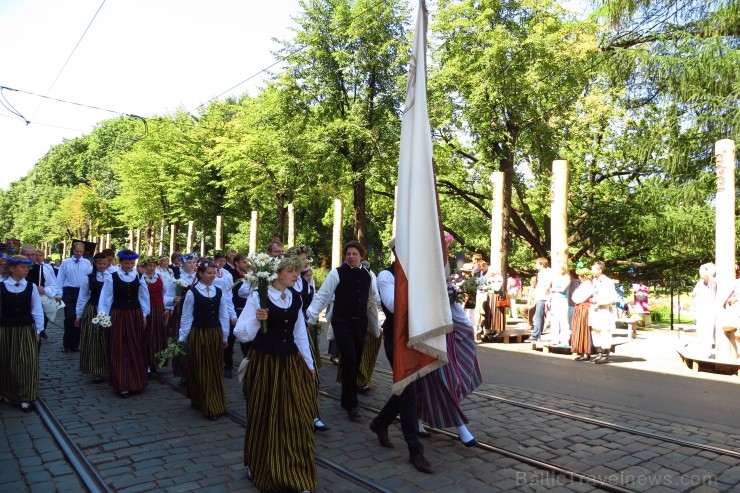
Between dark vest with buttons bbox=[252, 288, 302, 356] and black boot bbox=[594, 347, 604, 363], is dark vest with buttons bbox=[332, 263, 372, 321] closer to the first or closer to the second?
dark vest with buttons bbox=[252, 288, 302, 356]

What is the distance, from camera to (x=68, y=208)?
184 feet

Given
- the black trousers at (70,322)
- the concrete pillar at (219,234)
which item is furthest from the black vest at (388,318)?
the concrete pillar at (219,234)

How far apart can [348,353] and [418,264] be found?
2204 millimetres

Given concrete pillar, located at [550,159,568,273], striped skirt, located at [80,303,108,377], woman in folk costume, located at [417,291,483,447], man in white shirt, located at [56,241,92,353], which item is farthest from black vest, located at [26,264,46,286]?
concrete pillar, located at [550,159,568,273]

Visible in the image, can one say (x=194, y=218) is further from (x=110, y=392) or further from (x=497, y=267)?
(x=110, y=392)

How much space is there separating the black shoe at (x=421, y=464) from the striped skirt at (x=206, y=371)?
2.73 metres

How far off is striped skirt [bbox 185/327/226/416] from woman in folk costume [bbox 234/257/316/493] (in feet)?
6.25

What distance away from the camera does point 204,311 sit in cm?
708

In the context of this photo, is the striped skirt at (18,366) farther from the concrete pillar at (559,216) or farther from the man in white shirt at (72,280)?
the concrete pillar at (559,216)

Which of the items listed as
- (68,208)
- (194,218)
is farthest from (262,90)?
(68,208)

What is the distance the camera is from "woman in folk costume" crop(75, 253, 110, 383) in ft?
27.9

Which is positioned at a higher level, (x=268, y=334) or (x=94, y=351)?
(x=268, y=334)

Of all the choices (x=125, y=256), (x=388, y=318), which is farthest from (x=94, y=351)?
(x=388, y=318)

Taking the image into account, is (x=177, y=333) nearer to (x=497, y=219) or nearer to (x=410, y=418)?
(x=410, y=418)
